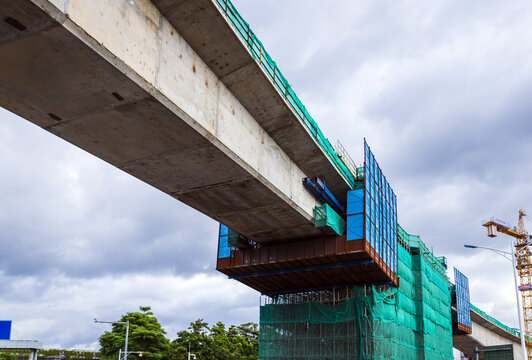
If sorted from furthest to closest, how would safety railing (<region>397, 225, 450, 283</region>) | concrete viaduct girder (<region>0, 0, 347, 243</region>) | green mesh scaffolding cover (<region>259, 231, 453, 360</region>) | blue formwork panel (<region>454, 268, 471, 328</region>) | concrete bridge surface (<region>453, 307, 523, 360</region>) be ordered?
concrete bridge surface (<region>453, 307, 523, 360</region>), blue formwork panel (<region>454, 268, 471, 328</region>), safety railing (<region>397, 225, 450, 283</region>), green mesh scaffolding cover (<region>259, 231, 453, 360</region>), concrete viaduct girder (<region>0, 0, 347, 243</region>)

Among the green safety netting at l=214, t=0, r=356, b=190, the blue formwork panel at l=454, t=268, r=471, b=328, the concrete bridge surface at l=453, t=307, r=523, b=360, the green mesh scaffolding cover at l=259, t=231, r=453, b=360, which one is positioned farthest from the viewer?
the concrete bridge surface at l=453, t=307, r=523, b=360

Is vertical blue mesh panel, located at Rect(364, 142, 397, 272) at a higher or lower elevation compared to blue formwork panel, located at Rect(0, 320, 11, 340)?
higher

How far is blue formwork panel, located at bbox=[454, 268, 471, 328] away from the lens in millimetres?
71562

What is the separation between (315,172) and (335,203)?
4.99m

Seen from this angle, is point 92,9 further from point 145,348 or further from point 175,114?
point 145,348

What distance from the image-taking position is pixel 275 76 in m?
23.5

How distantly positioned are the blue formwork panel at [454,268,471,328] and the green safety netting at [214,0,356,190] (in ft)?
152

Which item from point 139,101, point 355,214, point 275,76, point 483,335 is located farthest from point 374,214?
point 483,335

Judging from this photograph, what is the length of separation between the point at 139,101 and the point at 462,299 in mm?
68684

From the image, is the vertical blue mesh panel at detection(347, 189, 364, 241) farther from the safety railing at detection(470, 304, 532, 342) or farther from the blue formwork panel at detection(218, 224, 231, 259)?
the safety railing at detection(470, 304, 532, 342)

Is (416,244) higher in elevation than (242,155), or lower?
higher

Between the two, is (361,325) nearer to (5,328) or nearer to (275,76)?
(275,76)

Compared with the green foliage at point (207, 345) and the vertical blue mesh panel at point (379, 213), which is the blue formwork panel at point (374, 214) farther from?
the green foliage at point (207, 345)

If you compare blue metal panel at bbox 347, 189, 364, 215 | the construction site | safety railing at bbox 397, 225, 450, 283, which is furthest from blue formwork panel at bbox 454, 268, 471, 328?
blue metal panel at bbox 347, 189, 364, 215
